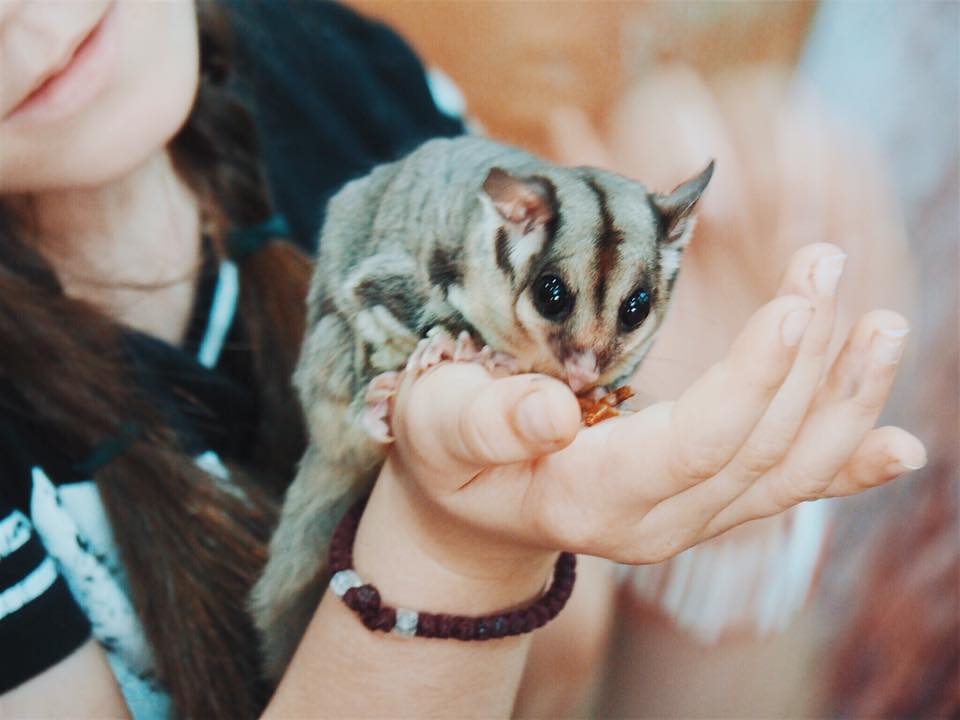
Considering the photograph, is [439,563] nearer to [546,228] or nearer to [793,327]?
[546,228]

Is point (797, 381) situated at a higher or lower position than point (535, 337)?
higher

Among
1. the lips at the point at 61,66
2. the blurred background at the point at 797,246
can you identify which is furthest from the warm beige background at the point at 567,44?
the lips at the point at 61,66

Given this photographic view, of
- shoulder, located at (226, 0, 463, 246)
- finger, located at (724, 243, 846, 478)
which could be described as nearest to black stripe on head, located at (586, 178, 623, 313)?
finger, located at (724, 243, 846, 478)

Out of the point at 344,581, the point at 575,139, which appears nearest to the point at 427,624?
the point at 344,581

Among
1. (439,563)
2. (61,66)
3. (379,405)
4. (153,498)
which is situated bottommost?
(153,498)

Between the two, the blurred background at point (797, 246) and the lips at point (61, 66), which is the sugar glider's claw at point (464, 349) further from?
the lips at point (61, 66)

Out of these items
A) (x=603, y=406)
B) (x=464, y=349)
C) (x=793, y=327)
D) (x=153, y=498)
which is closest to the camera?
(x=793, y=327)

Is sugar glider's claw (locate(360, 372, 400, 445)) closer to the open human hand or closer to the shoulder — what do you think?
the open human hand
